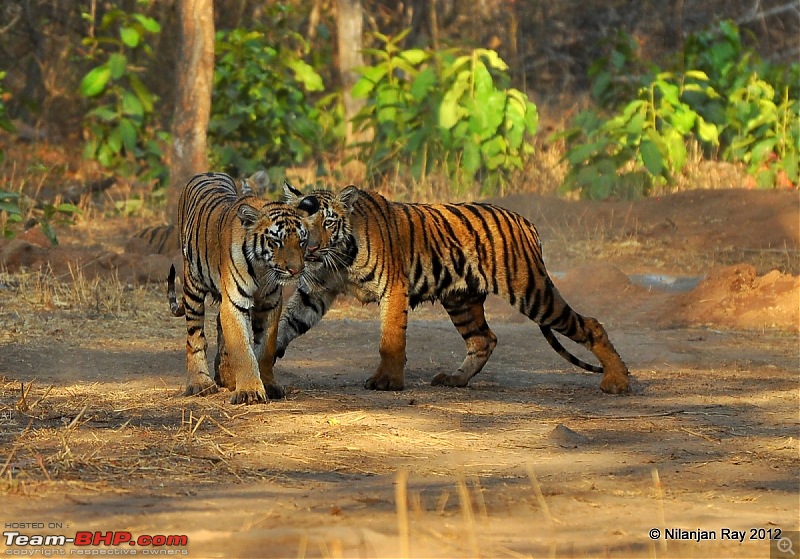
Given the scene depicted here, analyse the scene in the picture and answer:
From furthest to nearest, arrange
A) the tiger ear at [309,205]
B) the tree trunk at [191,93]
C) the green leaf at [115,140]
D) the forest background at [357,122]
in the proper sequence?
the green leaf at [115,140] < the forest background at [357,122] < the tree trunk at [191,93] < the tiger ear at [309,205]

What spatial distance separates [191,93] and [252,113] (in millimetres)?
1701

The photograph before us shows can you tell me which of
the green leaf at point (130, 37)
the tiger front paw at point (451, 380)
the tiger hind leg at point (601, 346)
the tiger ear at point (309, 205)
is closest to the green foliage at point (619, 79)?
the green leaf at point (130, 37)

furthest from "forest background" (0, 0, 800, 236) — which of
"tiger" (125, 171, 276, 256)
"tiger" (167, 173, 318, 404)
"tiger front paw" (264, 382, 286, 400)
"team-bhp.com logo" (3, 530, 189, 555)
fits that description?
"team-bhp.com logo" (3, 530, 189, 555)

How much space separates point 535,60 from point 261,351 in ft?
59.6

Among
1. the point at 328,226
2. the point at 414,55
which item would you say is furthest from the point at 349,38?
the point at 328,226

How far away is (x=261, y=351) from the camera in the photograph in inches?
258

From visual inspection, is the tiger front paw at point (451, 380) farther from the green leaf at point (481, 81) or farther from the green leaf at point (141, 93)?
the green leaf at point (141, 93)

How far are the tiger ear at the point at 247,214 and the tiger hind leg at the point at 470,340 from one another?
1.78 metres

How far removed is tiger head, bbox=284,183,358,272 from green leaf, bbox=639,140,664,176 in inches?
271

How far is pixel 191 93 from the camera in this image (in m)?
12.7

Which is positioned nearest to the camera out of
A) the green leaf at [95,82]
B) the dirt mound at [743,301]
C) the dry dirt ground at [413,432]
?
the dry dirt ground at [413,432]

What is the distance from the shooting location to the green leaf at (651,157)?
1315 cm

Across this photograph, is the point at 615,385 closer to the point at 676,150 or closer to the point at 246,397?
the point at 246,397

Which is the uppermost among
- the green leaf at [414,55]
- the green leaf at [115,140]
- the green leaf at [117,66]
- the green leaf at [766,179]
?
the green leaf at [414,55]
